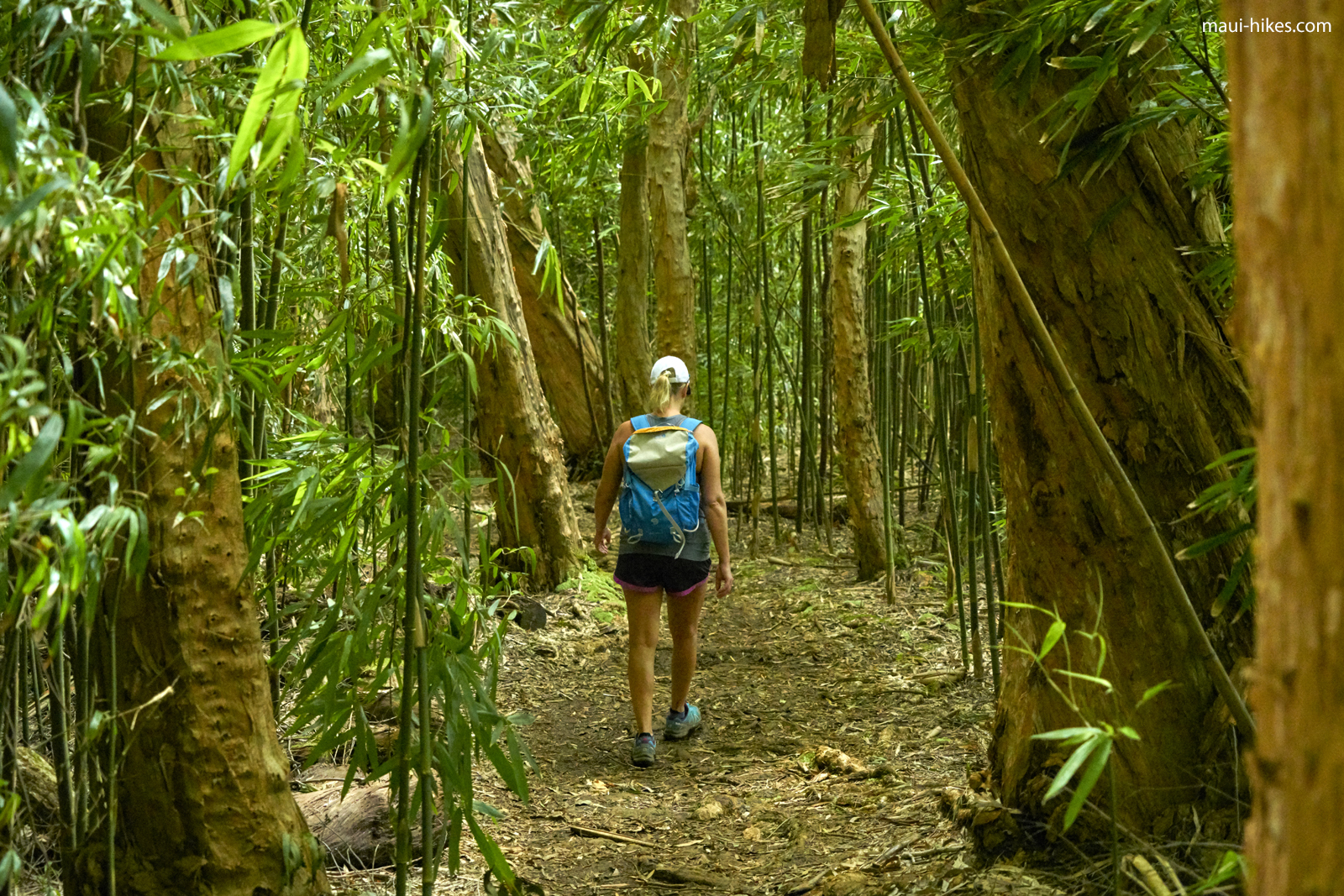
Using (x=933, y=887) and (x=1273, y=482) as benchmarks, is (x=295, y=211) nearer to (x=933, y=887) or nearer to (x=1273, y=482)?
(x=933, y=887)

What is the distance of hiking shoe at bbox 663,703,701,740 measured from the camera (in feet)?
11.5

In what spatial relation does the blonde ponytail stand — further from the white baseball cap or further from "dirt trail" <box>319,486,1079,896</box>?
"dirt trail" <box>319,486,1079,896</box>

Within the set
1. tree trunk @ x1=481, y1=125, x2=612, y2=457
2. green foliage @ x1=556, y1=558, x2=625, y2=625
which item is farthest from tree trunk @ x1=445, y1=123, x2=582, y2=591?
tree trunk @ x1=481, y1=125, x2=612, y2=457

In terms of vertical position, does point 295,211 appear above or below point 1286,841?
above

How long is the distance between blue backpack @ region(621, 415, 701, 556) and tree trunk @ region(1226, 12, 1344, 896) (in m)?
2.63

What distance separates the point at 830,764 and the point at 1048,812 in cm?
117

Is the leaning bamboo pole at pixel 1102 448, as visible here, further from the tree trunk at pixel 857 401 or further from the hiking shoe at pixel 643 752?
the tree trunk at pixel 857 401

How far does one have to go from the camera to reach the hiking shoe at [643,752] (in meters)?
3.27

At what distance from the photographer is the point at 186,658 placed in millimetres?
1620

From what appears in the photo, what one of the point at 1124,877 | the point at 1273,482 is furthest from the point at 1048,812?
the point at 1273,482

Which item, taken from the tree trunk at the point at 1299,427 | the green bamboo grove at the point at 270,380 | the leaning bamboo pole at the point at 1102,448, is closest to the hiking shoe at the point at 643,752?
the green bamboo grove at the point at 270,380

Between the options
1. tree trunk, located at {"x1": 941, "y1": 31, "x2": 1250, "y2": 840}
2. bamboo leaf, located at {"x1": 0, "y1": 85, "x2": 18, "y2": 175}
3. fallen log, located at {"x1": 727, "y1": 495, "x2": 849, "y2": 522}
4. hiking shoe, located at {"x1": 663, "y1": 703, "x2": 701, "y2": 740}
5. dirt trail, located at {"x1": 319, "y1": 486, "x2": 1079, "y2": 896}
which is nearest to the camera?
bamboo leaf, located at {"x1": 0, "y1": 85, "x2": 18, "y2": 175}

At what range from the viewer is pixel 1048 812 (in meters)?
2.02

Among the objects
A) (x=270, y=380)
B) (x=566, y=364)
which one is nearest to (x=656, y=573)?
(x=270, y=380)
